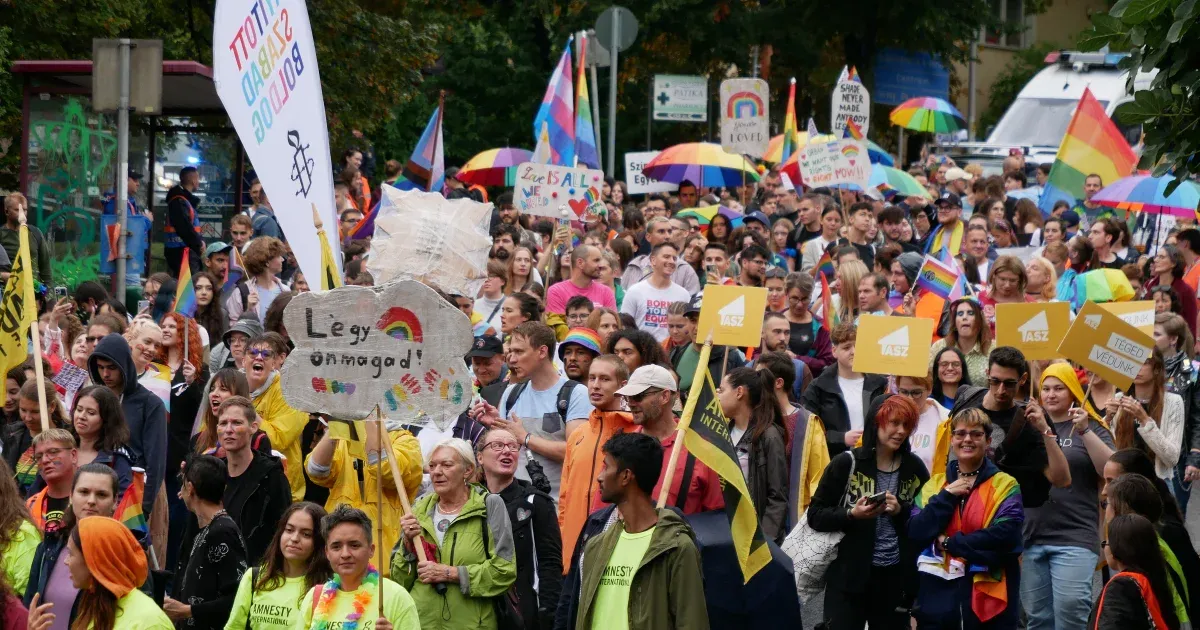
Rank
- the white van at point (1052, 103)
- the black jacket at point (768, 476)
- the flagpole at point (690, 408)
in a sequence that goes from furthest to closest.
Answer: the white van at point (1052, 103)
the black jacket at point (768, 476)
the flagpole at point (690, 408)

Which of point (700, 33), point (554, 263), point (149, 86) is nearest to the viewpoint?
point (149, 86)

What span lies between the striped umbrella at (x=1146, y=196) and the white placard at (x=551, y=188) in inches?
184

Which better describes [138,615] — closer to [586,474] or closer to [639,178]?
[586,474]

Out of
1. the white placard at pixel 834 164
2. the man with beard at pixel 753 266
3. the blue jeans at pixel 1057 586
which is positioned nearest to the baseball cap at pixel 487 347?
the blue jeans at pixel 1057 586

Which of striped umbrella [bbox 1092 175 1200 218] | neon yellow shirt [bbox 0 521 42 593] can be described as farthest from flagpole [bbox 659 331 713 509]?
striped umbrella [bbox 1092 175 1200 218]

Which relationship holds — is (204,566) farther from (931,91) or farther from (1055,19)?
(1055,19)

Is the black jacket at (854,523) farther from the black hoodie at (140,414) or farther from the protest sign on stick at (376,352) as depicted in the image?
the black hoodie at (140,414)

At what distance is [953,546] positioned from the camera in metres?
8.40

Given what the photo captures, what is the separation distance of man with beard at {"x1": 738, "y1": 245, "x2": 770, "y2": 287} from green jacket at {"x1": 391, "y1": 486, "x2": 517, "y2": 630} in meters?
5.44

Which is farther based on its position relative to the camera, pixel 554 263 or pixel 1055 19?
pixel 1055 19

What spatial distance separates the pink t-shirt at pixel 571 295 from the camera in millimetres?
12469

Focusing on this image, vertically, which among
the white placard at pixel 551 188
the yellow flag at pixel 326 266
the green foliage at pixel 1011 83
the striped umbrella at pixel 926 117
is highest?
the green foliage at pixel 1011 83

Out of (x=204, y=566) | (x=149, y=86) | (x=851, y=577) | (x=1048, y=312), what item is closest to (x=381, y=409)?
(x=204, y=566)

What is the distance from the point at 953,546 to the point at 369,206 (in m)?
12.6
